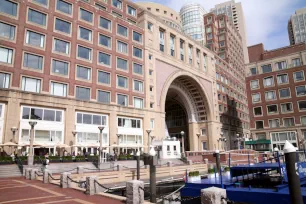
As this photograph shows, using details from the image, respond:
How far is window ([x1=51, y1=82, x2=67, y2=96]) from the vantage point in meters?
39.9

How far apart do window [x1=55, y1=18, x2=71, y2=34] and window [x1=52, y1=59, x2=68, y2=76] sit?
19.5 ft

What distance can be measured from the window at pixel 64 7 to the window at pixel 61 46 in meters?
5.96

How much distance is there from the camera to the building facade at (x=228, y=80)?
3280 inches

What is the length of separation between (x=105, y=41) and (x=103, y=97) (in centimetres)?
1160

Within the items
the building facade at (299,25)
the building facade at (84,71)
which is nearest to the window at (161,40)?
the building facade at (84,71)

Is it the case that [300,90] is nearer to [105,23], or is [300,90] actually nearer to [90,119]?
[105,23]

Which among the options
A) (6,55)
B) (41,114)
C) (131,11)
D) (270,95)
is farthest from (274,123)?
(6,55)

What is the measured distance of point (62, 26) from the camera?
141 ft

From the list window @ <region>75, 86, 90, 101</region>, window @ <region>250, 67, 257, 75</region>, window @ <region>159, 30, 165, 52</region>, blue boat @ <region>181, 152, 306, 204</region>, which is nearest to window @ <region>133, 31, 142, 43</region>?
window @ <region>159, 30, 165, 52</region>

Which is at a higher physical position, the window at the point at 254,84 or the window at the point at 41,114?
the window at the point at 254,84

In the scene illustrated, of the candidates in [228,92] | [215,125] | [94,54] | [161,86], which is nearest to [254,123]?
[215,125]

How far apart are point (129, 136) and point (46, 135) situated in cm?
1646

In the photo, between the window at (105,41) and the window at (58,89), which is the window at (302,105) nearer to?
the window at (105,41)

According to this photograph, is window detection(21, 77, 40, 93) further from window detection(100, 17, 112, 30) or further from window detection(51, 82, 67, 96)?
window detection(100, 17, 112, 30)
